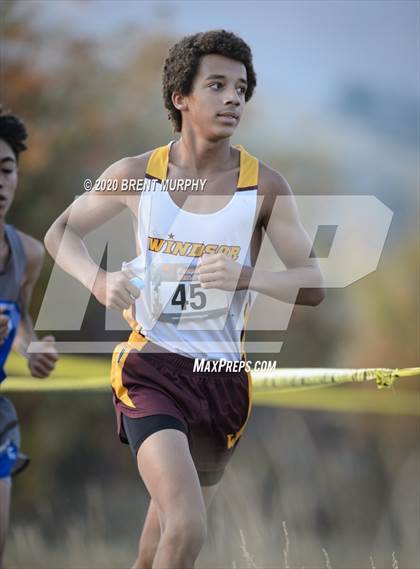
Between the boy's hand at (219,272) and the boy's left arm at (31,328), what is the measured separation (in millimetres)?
1231

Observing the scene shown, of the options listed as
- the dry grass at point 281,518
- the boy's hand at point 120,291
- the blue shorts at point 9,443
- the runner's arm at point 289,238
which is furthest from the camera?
the blue shorts at point 9,443

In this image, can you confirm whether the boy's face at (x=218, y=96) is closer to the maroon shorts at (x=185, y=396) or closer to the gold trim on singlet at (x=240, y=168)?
the gold trim on singlet at (x=240, y=168)

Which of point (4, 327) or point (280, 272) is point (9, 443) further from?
point (280, 272)

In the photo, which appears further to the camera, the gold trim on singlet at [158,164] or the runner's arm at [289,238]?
the gold trim on singlet at [158,164]

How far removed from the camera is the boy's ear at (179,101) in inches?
155

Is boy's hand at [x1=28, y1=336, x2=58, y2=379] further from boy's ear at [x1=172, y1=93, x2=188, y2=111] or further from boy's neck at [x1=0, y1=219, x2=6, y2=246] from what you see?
boy's ear at [x1=172, y1=93, x2=188, y2=111]

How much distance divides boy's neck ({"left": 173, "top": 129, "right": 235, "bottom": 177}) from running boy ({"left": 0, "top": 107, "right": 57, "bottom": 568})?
3.68ft

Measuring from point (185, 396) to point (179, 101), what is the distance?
1.12 m

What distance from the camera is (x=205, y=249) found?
12.5 ft

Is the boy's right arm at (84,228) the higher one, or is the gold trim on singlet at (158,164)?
the gold trim on singlet at (158,164)


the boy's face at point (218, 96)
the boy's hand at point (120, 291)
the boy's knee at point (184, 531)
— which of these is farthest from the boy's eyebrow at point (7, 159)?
the boy's knee at point (184, 531)

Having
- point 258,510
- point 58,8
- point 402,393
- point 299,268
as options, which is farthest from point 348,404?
point 58,8

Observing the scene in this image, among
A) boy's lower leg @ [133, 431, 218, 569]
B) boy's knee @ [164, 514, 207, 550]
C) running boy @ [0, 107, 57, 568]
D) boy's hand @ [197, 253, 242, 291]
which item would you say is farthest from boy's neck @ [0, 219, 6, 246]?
boy's knee @ [164, 514, 207, 550]

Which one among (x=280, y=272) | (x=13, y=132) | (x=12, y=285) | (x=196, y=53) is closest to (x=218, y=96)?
(x=196, y=53)
